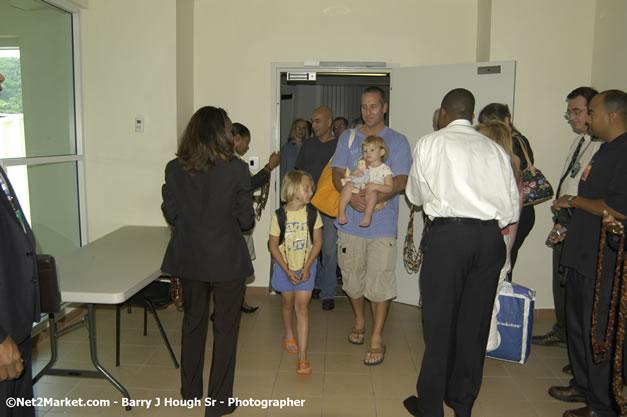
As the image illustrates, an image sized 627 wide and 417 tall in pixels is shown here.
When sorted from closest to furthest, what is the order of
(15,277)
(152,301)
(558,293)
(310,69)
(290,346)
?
(15,277) < (152,301) < (290,346) < (558,293) < (310,69)

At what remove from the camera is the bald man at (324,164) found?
4.67 meters

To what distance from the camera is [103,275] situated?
9.60 feet

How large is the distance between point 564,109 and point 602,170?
2024 mm

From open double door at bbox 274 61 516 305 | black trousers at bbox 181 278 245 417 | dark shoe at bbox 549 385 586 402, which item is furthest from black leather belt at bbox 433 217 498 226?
open double door at bbox 274 61 516 305

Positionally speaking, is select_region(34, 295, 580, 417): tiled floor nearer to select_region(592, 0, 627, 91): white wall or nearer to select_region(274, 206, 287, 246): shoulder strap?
select_region(274, 206, 287, 246): shoulder strap

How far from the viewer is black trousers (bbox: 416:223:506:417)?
253 cm

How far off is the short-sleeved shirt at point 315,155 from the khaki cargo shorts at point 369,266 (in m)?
1.16

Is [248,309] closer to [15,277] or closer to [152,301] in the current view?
[152,301]

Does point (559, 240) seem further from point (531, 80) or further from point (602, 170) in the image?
point (531, 80)

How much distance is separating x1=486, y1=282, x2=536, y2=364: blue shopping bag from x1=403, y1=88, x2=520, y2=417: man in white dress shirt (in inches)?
31.8

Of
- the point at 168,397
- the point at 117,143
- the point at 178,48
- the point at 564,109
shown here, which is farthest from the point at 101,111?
the point at 564,109

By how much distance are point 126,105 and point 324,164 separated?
6.17ft

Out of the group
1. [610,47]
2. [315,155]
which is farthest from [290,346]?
[610,47]

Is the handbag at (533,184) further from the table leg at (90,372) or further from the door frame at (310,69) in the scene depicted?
the table leg at (90,372)
